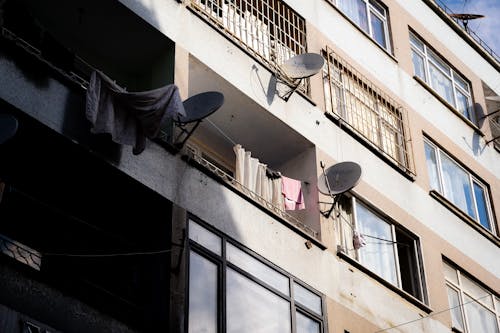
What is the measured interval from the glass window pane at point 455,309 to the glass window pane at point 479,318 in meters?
0.29

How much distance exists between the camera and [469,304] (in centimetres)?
2378

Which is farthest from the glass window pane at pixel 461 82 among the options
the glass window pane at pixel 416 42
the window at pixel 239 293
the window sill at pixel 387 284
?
the window at pixel 239 293

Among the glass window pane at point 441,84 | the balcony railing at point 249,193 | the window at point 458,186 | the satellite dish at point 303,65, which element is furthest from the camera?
the glass window pane at point 441,84

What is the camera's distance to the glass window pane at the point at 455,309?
896 inches

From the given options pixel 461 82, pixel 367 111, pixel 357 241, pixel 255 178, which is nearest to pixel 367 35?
pixel 367 111

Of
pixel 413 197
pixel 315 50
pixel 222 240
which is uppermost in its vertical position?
pixel 315 50

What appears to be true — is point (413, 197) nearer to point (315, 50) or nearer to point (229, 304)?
point (315, 50)

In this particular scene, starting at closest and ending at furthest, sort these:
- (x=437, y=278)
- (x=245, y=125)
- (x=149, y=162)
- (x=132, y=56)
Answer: (x=149, y=162), (x=132, y=56), (x=245, y=125), (x=437, y=278)

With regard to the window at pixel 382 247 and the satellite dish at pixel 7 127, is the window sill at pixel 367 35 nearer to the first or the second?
the window at pixel 382 247

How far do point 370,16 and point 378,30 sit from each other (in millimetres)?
428

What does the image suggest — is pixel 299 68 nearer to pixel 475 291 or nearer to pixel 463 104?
pixel 475 291

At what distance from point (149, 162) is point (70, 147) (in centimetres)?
157

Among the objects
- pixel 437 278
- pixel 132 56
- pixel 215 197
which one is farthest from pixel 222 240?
pixel 437 278

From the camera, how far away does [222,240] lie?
16.9 metres
